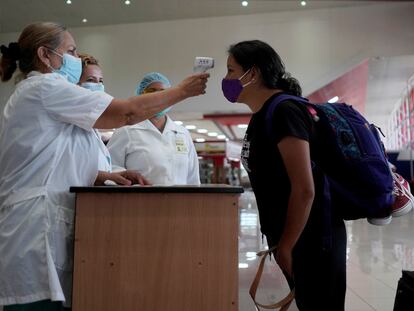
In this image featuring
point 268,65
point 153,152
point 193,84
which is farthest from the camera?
point 153,152

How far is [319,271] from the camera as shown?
117 cm


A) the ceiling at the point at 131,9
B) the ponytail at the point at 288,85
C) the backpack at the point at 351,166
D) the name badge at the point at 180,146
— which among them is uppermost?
the ceiling at the point at 131,9

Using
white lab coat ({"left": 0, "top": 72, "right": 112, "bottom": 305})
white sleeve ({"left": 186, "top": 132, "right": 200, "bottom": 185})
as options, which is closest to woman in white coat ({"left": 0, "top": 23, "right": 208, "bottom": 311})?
white lab coat ({"left": 0, "top": 72, "right": 112, "bottom": 305})

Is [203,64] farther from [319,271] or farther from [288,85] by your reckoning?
[319,271]

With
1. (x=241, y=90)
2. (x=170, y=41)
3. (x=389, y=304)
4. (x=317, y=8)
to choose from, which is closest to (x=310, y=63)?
(x=317, y=8)

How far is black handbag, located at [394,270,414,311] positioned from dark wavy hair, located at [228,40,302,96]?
858 mm

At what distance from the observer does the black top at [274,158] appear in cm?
109

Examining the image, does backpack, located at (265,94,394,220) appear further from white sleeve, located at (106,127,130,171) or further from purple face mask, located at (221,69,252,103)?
white sleeve, located at (106,127,130,171)

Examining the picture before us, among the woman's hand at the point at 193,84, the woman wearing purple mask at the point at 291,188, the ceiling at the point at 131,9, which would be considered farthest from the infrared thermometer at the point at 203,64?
the ceiling at the point at 131,9

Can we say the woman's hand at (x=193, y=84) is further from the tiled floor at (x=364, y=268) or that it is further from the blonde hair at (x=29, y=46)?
the tiled floor at (x=364, y=268)

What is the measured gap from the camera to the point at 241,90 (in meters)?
1.32

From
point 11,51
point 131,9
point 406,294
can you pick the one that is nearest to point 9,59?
point 11,51

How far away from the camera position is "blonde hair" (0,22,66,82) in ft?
4.20

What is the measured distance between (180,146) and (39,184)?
119cm
